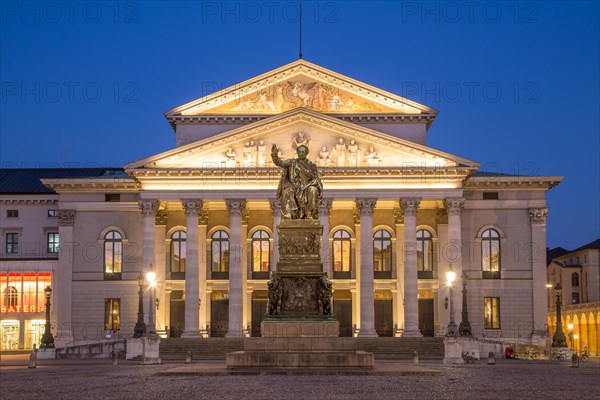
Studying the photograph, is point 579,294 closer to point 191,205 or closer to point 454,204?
point 454,204

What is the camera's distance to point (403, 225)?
227ft

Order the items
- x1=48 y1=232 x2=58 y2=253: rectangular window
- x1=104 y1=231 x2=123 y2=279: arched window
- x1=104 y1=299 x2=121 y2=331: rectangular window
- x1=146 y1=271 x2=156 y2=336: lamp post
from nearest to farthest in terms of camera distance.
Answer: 1. x1=146 y1=271 x2=156 y2=336: lamp post
2. x1=104 y1=299 x2=121 y2=331: rectangular window
3. x1=104 y1=231 x2=123 y2=279: arched window
4. x1=48 y1=232 x2=58 y2=253: rectangular window

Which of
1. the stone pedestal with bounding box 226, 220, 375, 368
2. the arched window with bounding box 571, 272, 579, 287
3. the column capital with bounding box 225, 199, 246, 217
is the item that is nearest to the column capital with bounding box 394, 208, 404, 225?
the column capital with bounding box 225, 199, 246, 217

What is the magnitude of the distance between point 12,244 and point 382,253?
2936cm

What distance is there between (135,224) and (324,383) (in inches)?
1899

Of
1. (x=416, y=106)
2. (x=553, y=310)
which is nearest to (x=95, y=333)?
(x=416, y=106)

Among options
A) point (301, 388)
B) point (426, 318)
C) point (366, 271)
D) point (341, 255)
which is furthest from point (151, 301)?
point (301, 388)

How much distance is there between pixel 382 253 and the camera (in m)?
71.7

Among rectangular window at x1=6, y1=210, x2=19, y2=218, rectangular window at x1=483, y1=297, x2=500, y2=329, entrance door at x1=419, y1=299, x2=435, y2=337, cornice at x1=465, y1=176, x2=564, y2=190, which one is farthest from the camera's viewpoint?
rectangular window at x1=6, y1=210, x2=19, y2=218

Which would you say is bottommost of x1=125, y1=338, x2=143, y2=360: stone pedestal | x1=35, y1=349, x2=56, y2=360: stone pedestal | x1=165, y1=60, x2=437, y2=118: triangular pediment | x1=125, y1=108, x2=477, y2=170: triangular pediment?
x1=35, y1=349, x2=56, y2=360: stone pedestal

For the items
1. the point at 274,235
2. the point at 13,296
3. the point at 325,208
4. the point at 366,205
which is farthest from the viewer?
the point at 13,296

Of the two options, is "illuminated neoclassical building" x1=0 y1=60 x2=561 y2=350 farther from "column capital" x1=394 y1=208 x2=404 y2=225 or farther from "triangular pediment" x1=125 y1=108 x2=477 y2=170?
"triangular pediment" x1=125 y1=108 x2=477 y2=170

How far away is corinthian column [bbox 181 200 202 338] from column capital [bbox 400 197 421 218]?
1363cm

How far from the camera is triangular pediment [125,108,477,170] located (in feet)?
214
